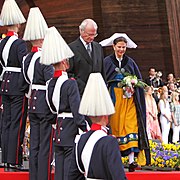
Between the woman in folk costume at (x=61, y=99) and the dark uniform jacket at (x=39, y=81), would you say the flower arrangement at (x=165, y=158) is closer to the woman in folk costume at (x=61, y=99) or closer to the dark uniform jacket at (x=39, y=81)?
the dark uniform jacket at (x=39, y=81)

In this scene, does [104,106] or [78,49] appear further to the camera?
[78,49]

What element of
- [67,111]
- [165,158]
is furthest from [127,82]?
→ [67,111]

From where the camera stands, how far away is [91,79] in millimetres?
4031

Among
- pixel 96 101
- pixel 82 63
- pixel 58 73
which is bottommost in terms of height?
pixel 96 101

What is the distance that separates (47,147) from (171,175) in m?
1.80

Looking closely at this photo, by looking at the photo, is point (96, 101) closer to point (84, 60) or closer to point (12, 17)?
point (84, 60)

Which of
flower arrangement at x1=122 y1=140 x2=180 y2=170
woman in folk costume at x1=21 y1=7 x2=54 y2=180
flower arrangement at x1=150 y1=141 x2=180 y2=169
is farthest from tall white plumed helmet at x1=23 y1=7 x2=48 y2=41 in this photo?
flower arrangement at x1=150 y1=141 x2=180 y2=169

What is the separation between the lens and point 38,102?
18.6ft

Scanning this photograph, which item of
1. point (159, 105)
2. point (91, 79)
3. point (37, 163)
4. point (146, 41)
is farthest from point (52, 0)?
point (91, 79)

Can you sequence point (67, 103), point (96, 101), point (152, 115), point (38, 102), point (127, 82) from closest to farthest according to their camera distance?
point (96, 101) < point (67, 103) < point (38, 102) < point (127, 82) < point (152, 115)

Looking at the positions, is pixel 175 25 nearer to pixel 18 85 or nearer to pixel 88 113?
pixel 18 85

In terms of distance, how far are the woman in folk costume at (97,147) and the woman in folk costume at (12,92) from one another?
7.09 feet

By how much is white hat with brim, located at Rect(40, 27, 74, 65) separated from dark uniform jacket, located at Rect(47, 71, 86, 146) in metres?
0.17

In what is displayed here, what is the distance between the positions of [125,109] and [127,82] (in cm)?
37
